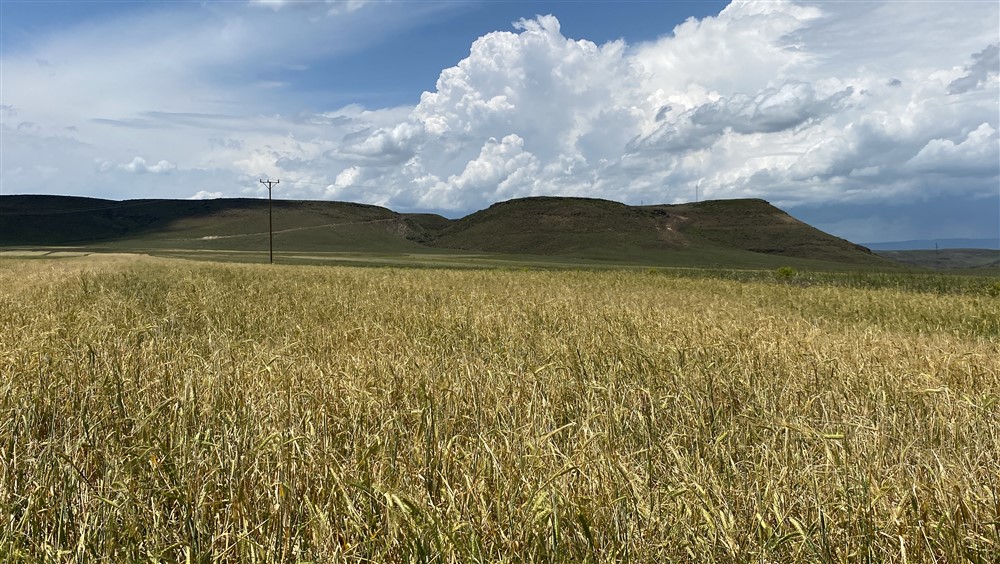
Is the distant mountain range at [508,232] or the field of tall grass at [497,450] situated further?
the distant mountain range at [508,232]

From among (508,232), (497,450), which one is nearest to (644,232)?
(508,232)

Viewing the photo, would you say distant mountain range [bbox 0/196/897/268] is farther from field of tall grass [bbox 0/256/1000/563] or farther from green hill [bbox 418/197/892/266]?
field of tall grass [bbox 0/256/1000/563]

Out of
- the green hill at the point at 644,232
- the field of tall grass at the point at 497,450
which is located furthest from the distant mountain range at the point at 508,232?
the field of tall grass at the point at 497,450

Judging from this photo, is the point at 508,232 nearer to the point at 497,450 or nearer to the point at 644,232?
the point at 644,232

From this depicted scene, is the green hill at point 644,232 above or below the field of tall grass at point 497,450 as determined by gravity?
above

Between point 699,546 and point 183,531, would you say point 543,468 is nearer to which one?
point 699,546

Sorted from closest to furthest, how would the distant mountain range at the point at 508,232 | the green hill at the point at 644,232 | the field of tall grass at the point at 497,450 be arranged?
the field of tall grass at the point at 497,450 → the green hill at the point at 644,232 → the distant mountain range at the point at 508,232

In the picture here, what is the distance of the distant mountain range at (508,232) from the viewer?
13725cm

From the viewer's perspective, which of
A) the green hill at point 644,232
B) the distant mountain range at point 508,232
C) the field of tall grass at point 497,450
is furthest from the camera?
the distant mountain range at point 508,232

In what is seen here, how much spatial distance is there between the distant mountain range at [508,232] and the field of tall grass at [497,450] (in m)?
113

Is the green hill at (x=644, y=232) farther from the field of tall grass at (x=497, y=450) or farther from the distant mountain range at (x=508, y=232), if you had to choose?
the field of tall grass at (x=497, y=450)

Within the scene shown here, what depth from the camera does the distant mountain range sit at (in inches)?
5404

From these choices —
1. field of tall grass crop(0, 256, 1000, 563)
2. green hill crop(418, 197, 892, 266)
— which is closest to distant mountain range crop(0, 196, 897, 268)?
green hill crop(418, 197, 892, 266)

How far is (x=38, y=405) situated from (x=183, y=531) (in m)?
2.85
